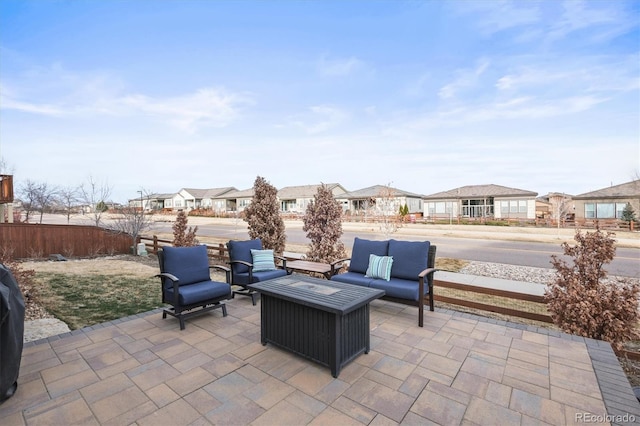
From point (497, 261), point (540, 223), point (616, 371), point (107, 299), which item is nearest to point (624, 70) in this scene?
point (497, 261)

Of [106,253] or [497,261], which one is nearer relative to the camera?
[497,261]

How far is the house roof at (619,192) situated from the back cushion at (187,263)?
33.8 metres

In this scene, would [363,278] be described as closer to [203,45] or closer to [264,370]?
[264,370]

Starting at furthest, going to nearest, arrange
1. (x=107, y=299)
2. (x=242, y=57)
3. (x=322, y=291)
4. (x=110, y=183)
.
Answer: (x=110, y=183) < (x=242, y=57) < (x=107, y=299) < (x=322, y=291)

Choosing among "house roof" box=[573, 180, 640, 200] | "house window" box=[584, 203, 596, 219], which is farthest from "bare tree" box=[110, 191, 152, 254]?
"house window" box=[584, 203, 596, 219]

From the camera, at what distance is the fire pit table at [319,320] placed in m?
2.87

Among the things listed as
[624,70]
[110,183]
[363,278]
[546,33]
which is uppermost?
[546,33]

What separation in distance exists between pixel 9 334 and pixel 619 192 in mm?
37075

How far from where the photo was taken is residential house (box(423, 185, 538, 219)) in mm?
28219

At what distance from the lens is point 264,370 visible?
9.66ft

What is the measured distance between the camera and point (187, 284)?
15.1 ft

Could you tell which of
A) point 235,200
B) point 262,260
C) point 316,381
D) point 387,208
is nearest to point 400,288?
point 316,381

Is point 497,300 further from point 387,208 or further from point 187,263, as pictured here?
point 387,208

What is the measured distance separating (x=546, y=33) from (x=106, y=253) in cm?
1731
